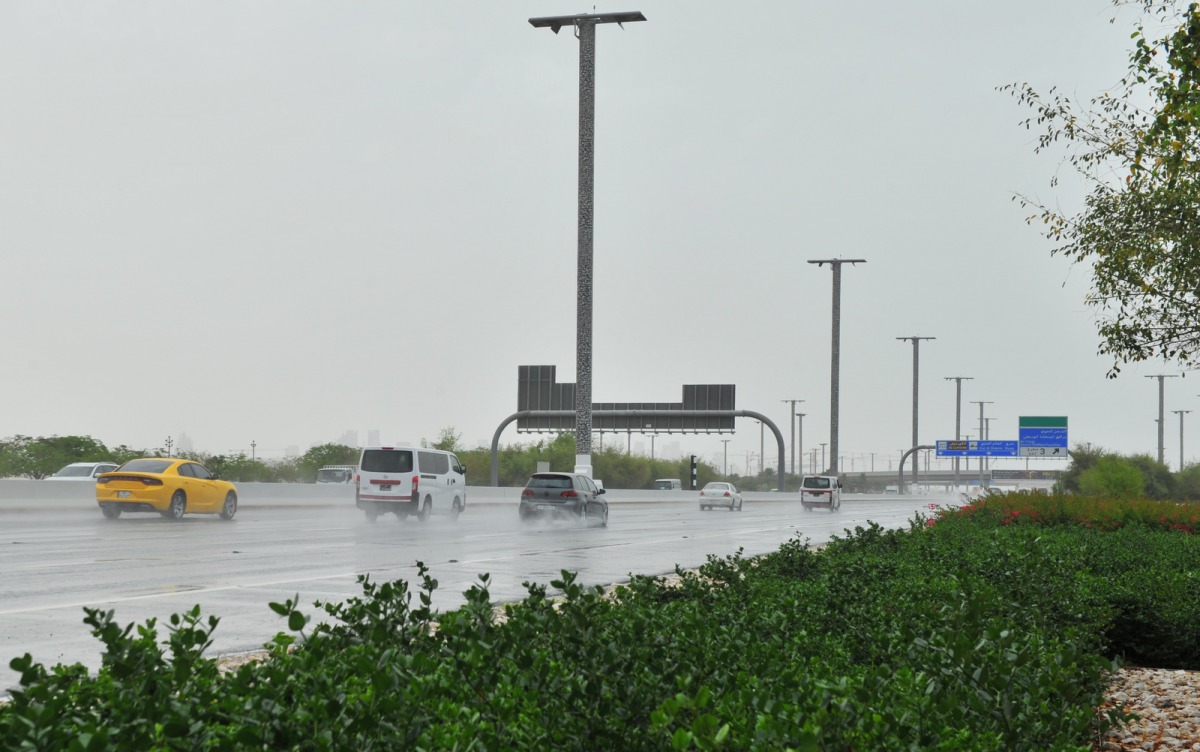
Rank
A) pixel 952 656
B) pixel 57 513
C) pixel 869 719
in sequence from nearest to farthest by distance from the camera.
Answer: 1. pixel 869 719
2. pixel 952 656
3. pixel 57 513

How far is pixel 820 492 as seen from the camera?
63719mm

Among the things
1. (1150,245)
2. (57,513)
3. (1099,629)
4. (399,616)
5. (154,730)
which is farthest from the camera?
(57,513)

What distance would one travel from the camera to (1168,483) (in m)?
86.1

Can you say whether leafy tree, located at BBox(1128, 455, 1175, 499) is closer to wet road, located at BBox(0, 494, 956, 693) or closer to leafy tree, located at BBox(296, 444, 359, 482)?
wet road, located at BBox(0, 494, 956, 693)

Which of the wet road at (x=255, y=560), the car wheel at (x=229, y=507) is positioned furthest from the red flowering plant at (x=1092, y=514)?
the car wheel at (x=229, y=507)

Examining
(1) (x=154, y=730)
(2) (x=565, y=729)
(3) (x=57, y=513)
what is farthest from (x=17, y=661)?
(3) (x=57, y=513)

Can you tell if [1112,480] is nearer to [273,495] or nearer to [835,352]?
[835,352]

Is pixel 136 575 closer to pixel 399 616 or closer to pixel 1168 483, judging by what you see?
pixel 399 616

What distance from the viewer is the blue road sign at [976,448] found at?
9802 centimetres

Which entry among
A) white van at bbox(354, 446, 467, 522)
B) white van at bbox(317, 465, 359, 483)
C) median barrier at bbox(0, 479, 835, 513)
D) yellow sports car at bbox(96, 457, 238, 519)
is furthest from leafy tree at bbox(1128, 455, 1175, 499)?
yellow sports car at bbox(96, 457, 238, 519)

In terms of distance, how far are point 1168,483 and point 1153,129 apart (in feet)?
270

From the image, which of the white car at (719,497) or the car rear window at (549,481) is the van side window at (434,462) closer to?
the car rear window at (549,481)

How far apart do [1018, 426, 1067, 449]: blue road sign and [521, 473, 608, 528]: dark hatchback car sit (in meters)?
57.4

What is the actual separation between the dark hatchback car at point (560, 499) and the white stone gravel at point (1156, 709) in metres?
25.3
